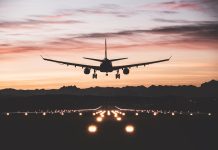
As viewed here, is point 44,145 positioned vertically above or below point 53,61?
below

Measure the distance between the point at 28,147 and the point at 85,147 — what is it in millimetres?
3211

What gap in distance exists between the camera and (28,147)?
2606 cm

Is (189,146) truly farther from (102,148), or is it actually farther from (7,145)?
(7,145)

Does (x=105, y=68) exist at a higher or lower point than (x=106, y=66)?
lower

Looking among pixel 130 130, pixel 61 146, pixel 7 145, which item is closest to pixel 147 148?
pixel 61 146

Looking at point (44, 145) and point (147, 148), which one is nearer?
point (147, 148)

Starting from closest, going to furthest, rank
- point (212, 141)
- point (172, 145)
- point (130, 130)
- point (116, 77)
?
point (172, 145), point (212, 141), point (130, 130), point (116, 77)

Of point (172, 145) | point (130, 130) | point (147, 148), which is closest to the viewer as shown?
point (147, 148)

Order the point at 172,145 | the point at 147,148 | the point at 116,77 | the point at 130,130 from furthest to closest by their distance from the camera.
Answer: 1. the point at 116,77
2. the point at 130,130
3. the point at 172,145
4. the point at 147,148

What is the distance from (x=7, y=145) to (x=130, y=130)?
11.7m

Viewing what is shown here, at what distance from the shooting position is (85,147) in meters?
25.8

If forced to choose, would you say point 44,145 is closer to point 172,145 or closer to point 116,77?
point 172,145

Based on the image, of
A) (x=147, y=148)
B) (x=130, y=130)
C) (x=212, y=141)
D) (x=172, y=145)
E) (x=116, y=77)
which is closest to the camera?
(x=147, y=148)

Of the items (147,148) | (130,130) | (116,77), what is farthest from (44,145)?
(116,77)
